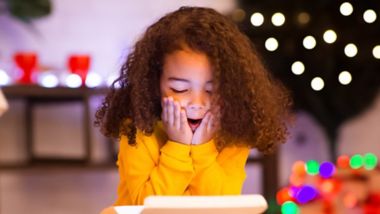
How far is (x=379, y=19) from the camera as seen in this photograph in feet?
8.59

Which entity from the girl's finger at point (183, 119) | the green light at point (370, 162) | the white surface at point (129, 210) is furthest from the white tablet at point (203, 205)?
the green light at point (370, 162)

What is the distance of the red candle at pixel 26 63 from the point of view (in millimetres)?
2369

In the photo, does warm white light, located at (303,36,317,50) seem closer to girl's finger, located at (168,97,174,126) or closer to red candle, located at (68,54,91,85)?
red candle, located at (68,54,91,85)

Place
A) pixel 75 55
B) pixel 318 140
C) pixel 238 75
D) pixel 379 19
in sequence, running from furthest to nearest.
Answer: pixel 318 140 → pixel 379 19 → pixel 75 55 → pixel 238 75

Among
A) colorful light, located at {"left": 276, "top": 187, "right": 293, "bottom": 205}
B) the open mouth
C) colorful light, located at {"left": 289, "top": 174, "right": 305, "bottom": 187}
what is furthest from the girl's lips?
colorful light, located at {"left": 289, "top": 174, "right": 305, "bottom": 187}

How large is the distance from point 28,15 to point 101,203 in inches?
29.6

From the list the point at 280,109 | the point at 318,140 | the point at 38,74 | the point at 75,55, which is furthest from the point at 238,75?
the point at 318,140

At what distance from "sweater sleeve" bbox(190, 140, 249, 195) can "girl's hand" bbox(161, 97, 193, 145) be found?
0.02m

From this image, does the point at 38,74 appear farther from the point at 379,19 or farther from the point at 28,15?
the point at 379,19

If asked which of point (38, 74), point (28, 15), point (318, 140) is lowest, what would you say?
point (318, 140)

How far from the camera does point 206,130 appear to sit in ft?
2.83

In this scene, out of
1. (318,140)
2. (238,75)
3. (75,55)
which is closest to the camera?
(238,75)

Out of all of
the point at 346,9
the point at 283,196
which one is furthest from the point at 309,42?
the point at 283,196

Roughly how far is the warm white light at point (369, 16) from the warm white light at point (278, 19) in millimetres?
306
